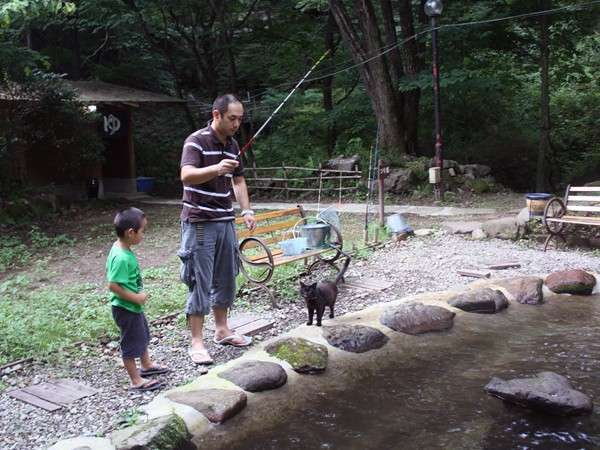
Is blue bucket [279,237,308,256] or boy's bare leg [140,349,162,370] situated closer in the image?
boy's bare leg [140,349,162,370]

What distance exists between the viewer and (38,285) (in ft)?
23.7

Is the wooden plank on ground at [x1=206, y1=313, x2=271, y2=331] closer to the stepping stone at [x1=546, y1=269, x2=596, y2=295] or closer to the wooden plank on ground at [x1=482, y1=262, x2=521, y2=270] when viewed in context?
the wooden plank on ground at [x1=482, y1=262, x2=521, y2=270]

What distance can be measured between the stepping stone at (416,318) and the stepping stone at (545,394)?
1.10 m

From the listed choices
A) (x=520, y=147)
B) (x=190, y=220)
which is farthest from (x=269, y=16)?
(x=190, y=220)

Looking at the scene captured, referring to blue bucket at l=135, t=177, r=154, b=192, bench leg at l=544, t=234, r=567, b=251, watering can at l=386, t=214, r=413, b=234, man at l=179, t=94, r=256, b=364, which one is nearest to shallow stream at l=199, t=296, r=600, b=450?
man at l=179, t=94, r=256, b=364

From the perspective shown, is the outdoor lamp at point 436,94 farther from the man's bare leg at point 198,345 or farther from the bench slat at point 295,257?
the man's bare leg at point 198,345

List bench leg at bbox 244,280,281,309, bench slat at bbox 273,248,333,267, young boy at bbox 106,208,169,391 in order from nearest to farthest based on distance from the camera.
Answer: young boy at bbox 106,208,169,391 → bench leg at bbox 244,280,281,309 → bench slat at bbox 273,248,333,267

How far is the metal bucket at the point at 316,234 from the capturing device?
5.96 metres

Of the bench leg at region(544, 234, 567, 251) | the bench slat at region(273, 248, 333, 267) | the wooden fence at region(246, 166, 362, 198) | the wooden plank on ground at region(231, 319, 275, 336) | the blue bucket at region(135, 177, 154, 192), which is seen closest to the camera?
the wooden plank on ground at region(231, 319, 275, 336)

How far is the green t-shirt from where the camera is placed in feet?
11.8

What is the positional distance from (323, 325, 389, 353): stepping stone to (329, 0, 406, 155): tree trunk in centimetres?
1005

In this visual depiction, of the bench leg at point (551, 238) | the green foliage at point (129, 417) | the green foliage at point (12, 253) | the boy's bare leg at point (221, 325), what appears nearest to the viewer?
the green foliage at point (129, 417)

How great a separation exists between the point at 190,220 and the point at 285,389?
1325mm

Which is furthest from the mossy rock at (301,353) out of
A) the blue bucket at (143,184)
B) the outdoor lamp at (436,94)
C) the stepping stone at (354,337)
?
the blue bucket at (143,184)
